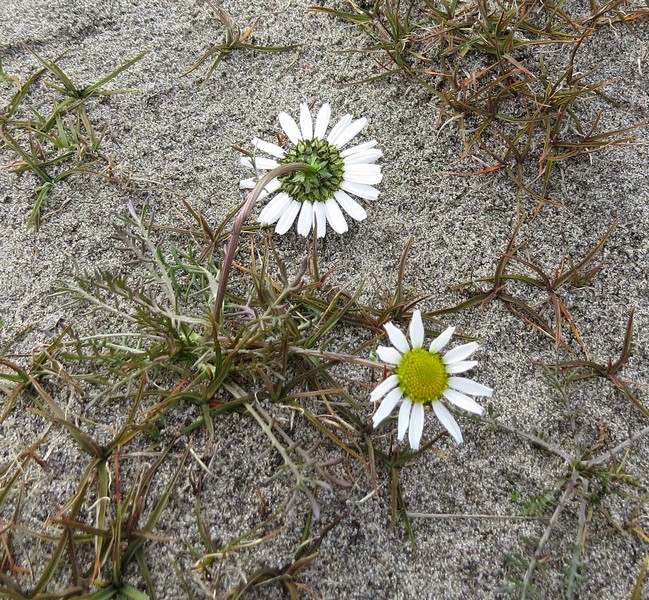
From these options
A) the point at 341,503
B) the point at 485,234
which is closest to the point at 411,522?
the point at 341,503

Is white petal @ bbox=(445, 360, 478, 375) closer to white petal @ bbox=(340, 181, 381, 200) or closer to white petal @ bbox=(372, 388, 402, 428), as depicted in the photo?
white petal @ bbox=(372, 388, 402, 428)

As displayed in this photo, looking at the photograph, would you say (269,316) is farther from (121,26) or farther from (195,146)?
(121,26)

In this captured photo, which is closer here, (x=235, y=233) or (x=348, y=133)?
(x=235, y=233)

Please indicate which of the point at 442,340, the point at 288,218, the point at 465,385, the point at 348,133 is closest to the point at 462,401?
the point at 465,385

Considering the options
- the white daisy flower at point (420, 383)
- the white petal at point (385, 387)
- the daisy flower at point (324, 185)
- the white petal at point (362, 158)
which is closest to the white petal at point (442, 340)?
the white daisy flower at point (420, 383)

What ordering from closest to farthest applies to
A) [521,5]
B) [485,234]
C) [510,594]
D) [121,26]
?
[510,594], [485,234], [521,5], [121,26]

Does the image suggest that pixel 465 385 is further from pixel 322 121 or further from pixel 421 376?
pixel 322 121
